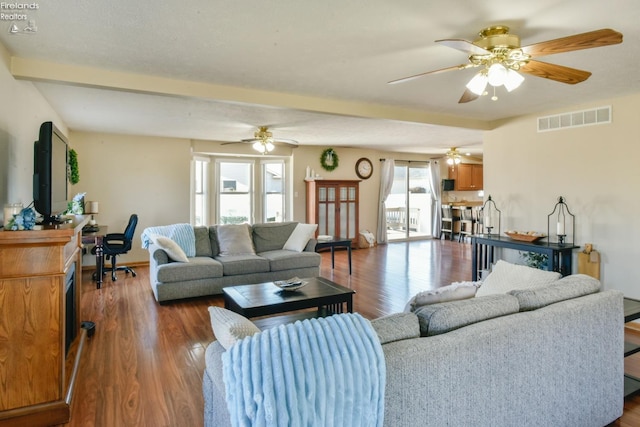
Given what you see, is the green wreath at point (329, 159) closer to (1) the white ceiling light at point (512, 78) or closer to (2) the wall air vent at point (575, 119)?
(2) the wall air vent at point (575, 119)

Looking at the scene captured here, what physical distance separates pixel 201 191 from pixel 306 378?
711cm

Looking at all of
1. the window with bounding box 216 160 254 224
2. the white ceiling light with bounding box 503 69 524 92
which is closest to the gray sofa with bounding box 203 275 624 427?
the white ceiling light with bounding box 503 69 524 92

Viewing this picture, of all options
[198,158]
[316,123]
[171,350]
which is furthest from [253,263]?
[198,158]

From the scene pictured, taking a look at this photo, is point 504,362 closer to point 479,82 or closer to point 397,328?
point 397,328

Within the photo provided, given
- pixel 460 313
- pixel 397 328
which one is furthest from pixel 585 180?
pixel 397 328

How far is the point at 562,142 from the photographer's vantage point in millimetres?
4555

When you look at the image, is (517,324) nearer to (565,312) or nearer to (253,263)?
(565,312)

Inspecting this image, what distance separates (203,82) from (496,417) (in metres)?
3.28

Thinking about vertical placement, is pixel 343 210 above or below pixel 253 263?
above

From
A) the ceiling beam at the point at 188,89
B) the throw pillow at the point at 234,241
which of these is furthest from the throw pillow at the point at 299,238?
the ceiling beam at the point at 188,89

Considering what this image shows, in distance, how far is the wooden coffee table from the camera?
9.93ft

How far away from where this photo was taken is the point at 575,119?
4402 mm

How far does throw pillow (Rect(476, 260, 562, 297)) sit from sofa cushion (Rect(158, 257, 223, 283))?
3.14 metres

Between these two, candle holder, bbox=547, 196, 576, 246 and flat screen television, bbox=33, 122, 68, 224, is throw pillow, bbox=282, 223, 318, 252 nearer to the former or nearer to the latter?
candle holder, bbox=547, 196, 576, 246
